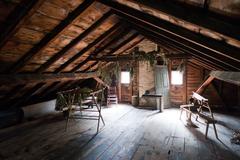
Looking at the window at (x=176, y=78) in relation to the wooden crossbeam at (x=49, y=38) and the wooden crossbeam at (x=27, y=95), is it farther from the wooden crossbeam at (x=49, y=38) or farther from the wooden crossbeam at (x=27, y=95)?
the wooden crossbeam at (x=49, y=38)

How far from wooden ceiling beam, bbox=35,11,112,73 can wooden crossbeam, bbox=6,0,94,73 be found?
2.42ft

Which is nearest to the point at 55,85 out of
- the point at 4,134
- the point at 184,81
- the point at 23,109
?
the point at 23,109

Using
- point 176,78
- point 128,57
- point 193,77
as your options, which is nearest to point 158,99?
point 176,78

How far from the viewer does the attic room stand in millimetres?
2316

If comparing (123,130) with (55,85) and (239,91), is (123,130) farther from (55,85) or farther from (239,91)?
(239,91)

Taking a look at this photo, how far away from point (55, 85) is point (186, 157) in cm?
535

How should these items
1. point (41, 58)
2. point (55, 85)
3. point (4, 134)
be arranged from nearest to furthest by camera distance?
point (41, 58) → point (4, 134) → point (55, 85)

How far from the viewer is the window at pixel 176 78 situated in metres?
8.98

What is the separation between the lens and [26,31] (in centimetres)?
363

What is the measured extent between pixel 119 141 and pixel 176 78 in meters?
5.39

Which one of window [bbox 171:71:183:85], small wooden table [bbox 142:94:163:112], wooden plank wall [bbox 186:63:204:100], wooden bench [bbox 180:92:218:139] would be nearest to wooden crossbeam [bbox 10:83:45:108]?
small wooden table [bbox 142:94:163:112]

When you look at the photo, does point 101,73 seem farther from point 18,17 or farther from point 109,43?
point 18,17

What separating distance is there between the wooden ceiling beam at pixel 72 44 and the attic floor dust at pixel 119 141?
1.93 metres

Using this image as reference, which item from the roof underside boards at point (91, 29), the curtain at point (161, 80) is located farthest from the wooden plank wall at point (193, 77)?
the roof underside boards at point (91, 29)
